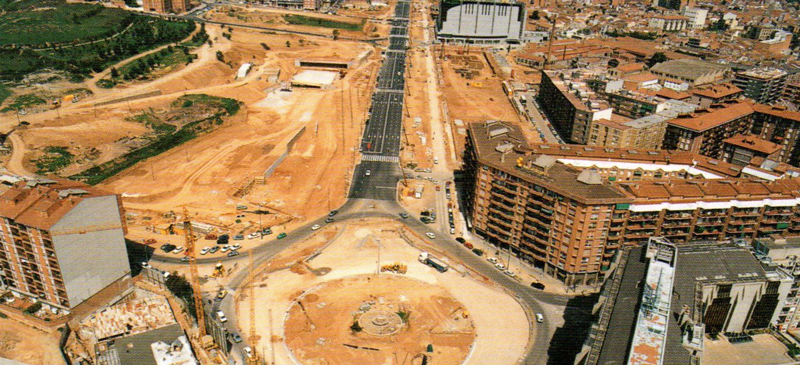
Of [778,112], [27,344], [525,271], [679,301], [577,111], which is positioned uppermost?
[778,112]

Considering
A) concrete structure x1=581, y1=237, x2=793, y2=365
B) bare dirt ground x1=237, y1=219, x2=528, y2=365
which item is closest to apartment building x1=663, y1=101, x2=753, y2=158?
concrete structure x1=581, y1=237, x2=793, y2=365

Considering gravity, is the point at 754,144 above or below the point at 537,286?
above

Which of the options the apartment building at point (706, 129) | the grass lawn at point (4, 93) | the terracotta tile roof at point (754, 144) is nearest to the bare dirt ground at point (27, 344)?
the grass lawn at point (4, 93)

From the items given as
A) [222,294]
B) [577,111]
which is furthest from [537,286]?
[577,111]

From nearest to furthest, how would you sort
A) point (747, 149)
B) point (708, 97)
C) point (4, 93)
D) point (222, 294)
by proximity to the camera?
point (222, 294) → point (747, 149) → point (4, 93) → point (708, 97)

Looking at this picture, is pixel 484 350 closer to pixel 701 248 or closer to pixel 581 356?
pixel 581 356

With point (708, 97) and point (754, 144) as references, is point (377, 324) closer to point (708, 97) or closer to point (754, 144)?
point (754, 144)

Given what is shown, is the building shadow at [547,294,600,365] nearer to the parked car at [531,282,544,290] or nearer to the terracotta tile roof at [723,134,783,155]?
the parked car at [531,282,544,290]
